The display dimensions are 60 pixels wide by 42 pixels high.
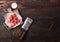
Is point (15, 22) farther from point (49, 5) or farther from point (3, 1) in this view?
point (49, 5)

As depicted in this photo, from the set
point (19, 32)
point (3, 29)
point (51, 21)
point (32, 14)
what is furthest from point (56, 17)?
point (3, 29)

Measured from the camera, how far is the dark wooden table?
1.67m

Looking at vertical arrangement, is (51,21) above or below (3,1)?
below

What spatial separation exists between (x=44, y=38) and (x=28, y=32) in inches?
6.6

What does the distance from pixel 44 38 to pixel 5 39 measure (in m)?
0.38

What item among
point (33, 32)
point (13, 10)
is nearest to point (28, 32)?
point (33, 32)

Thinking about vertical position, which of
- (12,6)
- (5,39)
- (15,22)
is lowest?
(5,39)

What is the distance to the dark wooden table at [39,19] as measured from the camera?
1.67 meters

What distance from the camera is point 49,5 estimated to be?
175 centimetres

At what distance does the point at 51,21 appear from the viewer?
5.63 ft

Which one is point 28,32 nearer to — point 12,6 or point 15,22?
point 15,22

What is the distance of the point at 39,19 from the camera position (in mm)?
1715

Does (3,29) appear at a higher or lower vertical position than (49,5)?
lower

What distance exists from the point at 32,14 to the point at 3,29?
32 centimetres
